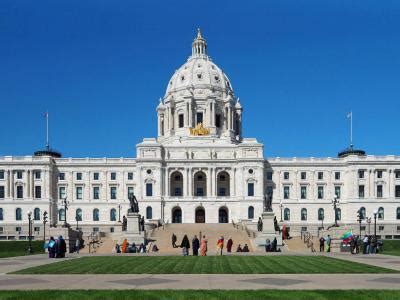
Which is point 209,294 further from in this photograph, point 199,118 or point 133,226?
point 199,118

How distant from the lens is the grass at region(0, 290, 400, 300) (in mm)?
18734

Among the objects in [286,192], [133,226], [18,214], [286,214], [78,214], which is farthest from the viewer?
[78,214]

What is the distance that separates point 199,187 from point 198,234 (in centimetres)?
3501

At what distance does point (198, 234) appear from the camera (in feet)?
277

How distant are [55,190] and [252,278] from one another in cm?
9953

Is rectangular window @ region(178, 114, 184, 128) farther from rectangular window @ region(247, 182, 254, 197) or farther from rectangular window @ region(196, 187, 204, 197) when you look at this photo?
rectangular window @ region(247, 182, 254, 197)

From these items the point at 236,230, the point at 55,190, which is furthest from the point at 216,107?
the point at 236,230

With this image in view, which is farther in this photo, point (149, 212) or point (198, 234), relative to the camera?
point (149, 212)

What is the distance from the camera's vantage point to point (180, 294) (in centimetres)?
1938

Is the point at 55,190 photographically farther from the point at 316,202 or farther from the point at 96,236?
the point at 316,202

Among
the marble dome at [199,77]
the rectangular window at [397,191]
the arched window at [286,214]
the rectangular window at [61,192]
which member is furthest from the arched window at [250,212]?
the rectangular window at [61,192]

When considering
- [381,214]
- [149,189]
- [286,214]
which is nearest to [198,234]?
[149,189]

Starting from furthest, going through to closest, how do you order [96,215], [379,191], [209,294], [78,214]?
[96,215] < [78,214] < [379,191] < [209,294]

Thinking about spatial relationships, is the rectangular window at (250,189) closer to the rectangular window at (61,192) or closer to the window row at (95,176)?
the window row at (95,176)
